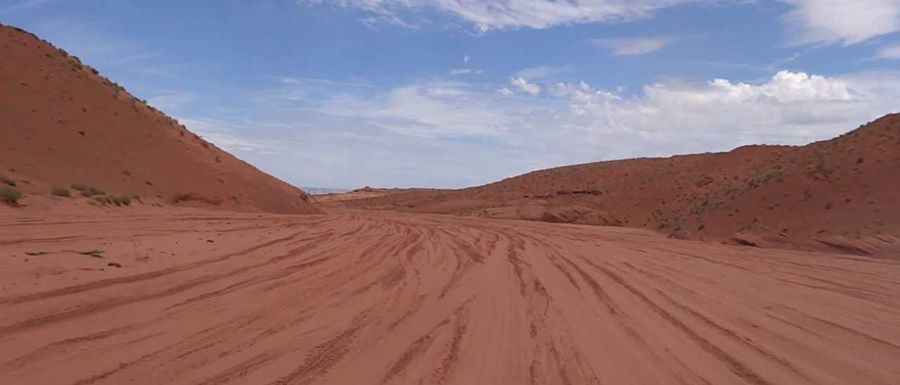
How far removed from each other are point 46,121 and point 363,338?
28384mm

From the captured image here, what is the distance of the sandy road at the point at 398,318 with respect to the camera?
6.51 metres

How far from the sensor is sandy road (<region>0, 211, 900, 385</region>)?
651 cm

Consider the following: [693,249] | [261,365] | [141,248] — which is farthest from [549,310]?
[693,249]

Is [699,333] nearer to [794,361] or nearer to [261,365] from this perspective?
[794,361]

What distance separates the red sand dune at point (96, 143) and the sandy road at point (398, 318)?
13.4 meters

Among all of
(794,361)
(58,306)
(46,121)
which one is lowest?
(794,361)

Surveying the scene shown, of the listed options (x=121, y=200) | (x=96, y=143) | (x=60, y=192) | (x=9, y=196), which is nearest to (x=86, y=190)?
(x=121, y=200)

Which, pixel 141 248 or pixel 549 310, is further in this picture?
pixel 141 248

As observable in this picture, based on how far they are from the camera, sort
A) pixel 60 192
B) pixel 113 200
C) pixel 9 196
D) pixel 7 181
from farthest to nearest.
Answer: pixel 113 200 < pixel 60 192 < pixel 7 181 < pixel 9 196

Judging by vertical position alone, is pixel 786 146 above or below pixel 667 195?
above

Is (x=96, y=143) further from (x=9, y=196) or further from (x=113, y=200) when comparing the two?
(x=9, y=196)

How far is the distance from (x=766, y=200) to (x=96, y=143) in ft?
89.8

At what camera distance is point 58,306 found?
7.75 m

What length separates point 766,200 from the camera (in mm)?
31688
